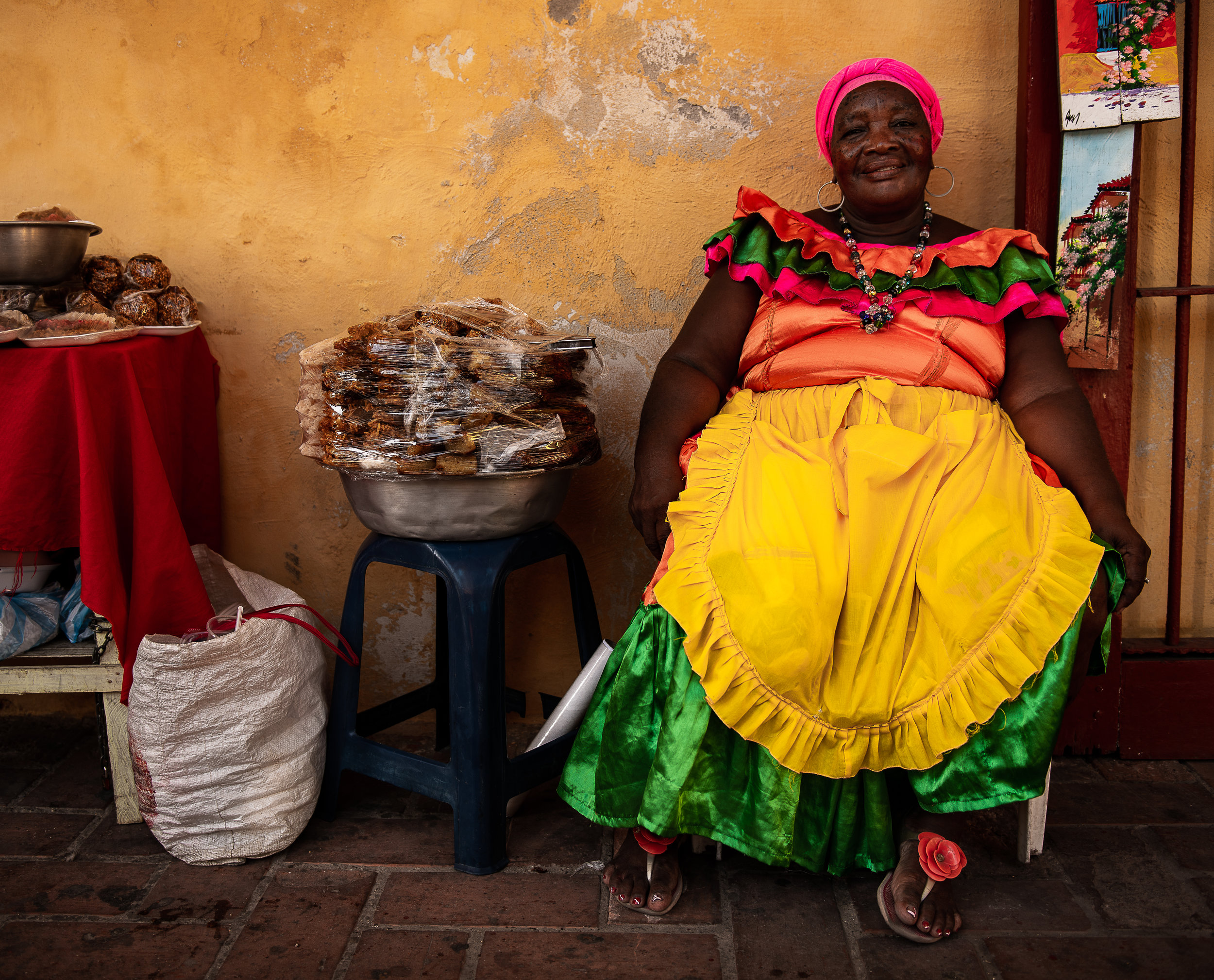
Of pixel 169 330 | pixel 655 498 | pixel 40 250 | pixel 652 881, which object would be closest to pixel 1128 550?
pixel 655 498

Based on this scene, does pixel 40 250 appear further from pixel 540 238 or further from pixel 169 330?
pixel 540 238

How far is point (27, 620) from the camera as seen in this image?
6.88 ft

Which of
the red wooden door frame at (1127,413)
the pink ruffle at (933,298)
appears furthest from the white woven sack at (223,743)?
the red wooden door frame at (1127,413)

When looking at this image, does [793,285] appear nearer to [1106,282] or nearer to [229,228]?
[1106,282]

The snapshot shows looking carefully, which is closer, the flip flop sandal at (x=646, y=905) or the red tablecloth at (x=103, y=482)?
the flip flop sandal at (x=646, y=905)

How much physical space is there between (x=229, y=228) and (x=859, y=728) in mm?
2051

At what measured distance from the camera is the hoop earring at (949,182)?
2.40m

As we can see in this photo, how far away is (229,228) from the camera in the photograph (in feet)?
8.14

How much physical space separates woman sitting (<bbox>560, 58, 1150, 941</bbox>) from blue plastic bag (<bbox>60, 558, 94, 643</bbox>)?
3.92ft

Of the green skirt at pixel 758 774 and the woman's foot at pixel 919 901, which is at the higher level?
the green skirt at pixel 758 774

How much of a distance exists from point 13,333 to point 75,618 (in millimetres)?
661

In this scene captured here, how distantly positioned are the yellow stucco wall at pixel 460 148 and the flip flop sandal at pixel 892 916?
1.09 metres

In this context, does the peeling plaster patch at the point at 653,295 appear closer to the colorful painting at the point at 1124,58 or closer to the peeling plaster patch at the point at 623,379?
the peeling plaster patch at the point at 623,379

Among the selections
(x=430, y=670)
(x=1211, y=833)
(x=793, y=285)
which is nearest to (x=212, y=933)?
(x=430, y=670)
